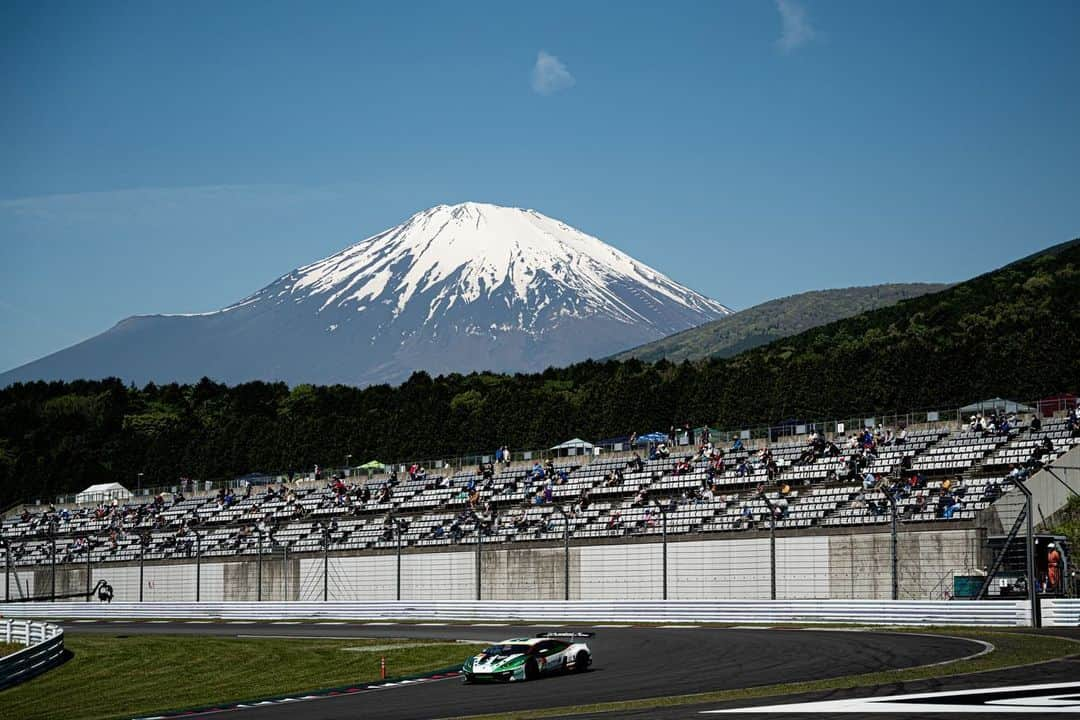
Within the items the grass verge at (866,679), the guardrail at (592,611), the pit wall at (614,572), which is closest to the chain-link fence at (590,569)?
the pit wall at (614,572)

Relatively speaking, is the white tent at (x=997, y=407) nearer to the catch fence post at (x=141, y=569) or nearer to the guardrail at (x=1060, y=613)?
the guardrail at (x=1060, y=613)

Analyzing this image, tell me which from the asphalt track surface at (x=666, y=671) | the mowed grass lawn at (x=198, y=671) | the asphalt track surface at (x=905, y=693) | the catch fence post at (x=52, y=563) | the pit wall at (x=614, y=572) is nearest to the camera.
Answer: the asphalt track surface at (x=905, y=693)

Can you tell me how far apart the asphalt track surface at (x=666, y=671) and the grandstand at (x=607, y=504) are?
1138 centimetres

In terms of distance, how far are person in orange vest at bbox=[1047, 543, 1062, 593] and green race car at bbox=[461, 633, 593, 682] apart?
632 inches

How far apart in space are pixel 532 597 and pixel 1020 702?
3714cm

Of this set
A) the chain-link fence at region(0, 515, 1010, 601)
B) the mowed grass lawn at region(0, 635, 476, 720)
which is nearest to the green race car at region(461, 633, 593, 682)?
the mowed grass lawn at region(0, 635, 476, 720)

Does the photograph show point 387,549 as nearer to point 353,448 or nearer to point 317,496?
point 317,496

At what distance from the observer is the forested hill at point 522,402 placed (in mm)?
97938

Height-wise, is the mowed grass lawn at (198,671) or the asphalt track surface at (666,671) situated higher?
the asphalt track surface at (666,671)

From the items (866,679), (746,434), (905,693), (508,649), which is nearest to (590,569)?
(746,434)

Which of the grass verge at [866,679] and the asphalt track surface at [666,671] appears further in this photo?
the asphalt track surface at [666,671]

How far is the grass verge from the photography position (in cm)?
2511

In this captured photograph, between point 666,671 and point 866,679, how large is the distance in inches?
196

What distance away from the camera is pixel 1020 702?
2288cm
